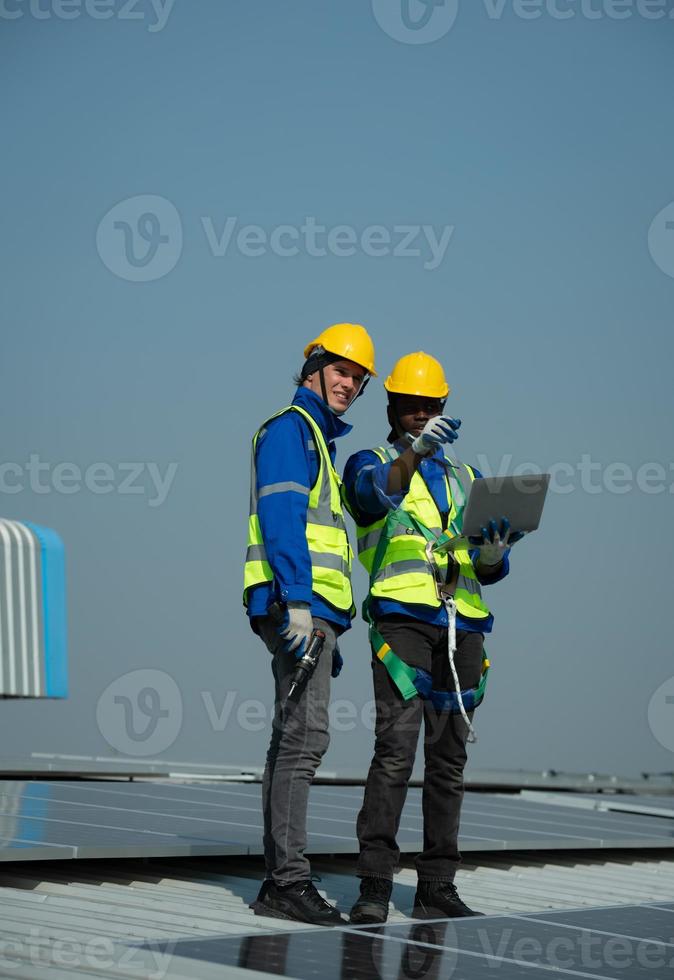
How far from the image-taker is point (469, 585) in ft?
19.2

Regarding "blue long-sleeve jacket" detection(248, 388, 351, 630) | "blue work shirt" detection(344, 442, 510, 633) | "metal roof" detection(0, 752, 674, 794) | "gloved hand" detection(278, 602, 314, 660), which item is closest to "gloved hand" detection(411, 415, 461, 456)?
"blue work shirt" detection(344, 442, 510, 633)

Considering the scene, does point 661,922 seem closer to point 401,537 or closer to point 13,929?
point 401,537

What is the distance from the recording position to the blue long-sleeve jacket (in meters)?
5.24

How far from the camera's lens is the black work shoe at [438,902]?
5535 millimetres

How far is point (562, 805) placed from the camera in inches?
446

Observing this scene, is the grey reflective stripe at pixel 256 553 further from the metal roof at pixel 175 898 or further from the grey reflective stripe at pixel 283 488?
the metal roof at pixel 175 898

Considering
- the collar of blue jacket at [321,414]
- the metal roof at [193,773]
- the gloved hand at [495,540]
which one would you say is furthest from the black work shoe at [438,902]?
the metal roof at [193,773]

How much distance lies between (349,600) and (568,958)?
1552 millimetres

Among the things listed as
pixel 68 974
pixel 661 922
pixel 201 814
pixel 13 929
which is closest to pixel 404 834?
pixel 201 814

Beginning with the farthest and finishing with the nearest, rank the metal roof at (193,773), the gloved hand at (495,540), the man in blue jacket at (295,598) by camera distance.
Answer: the metal roof at (193,773) → the gloved hand at (495,540) → the man in blue jacket at (295,598)

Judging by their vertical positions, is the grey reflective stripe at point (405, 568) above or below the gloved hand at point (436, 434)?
below

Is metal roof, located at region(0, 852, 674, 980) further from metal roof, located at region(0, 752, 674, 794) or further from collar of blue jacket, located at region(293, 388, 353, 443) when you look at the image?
metal roof, located at region(0, 752, 674, 794)

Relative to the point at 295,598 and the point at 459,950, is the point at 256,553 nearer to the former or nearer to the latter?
the point at 295,598

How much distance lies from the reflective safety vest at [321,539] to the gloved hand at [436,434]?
1.27 ft
